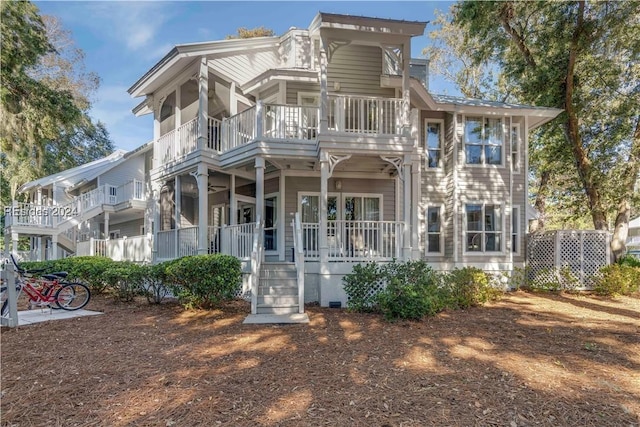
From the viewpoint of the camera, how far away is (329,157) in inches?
339

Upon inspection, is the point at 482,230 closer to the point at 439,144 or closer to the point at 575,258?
the point at 575,258

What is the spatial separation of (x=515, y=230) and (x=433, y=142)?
4.34 meters

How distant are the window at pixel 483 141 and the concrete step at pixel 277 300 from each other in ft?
26.9

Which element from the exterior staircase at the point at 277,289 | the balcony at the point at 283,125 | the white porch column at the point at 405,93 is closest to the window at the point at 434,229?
the balcony at the point at 283,125

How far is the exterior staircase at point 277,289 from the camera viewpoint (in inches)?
297

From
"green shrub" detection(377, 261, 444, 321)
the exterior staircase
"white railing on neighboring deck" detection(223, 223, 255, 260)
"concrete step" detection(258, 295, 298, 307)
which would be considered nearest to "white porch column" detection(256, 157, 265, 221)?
"white railing on neighboring deck" detection(223, 223, 255, 260)

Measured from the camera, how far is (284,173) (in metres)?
10.9

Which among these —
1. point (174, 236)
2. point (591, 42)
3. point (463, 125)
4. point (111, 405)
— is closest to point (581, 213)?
point (591, 42)

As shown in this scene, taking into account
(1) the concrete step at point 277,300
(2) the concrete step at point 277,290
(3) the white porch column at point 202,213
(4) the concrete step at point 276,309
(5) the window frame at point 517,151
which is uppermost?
(5) the window frame at point 517,151

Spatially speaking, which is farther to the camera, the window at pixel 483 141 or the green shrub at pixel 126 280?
the window at pixel 483 141

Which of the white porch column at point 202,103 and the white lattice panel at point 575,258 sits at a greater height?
the white porch column at point 202,103

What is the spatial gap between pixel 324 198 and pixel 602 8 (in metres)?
12.0

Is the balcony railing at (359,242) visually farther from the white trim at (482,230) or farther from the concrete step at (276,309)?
the white trim at (482,230)

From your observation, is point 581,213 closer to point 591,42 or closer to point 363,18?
point 591,42
